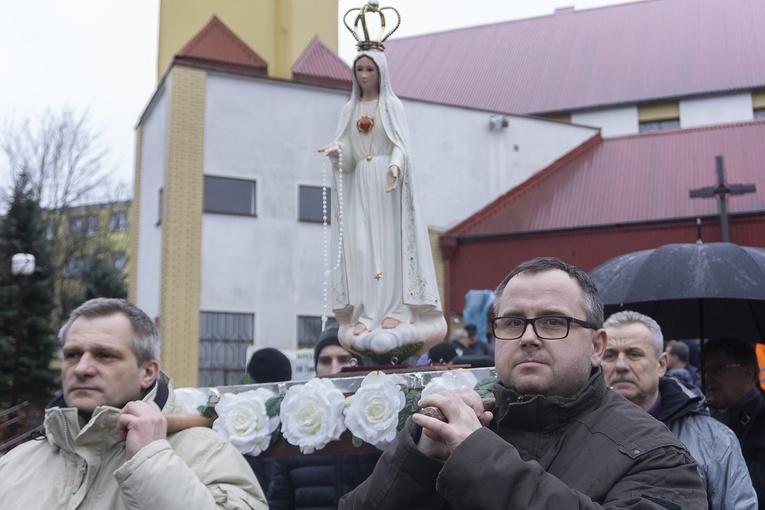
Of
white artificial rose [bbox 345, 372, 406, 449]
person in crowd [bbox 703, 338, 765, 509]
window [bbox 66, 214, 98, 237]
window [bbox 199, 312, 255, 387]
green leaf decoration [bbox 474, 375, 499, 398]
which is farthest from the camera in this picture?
window [bbox 66, 214, 98, 237]

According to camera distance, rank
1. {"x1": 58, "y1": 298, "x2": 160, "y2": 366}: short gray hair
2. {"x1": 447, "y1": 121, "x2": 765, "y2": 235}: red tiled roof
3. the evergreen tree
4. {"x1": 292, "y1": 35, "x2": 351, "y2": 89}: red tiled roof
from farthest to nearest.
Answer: the evergreen tree < {"x1": 447, "y1": 121, "x2": 765, "y2": 235}: red tiled roof < {"x1": 292, "y1": 35, "x2": 351, "y2": 89}: red tiled roof < {"x1": 58, "y1": 298, "x2": 160, "y2": 366}: short gray hair

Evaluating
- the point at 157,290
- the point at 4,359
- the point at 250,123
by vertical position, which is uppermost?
the point at 250,123

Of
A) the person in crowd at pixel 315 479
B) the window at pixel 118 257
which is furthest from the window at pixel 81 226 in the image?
the person in crowd at pixel 315 479

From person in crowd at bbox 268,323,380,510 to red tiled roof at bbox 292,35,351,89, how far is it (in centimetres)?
1610

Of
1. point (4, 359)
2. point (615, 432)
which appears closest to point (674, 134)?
point (4, 359)

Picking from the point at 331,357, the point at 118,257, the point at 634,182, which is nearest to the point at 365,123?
the point at 331,357

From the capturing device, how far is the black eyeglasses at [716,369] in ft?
18.1

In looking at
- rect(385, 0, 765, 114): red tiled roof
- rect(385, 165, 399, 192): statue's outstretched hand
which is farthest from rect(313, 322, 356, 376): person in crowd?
rect(385, 0, 765, 114): red tiled roof

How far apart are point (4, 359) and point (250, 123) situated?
8632 mm

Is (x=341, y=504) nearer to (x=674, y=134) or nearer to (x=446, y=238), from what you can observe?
(x=446, y=238)

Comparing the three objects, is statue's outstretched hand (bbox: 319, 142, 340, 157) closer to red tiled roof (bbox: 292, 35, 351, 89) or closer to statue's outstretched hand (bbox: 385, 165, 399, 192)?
statue's outstretched hand (bbox: 385, 165, 399, 192)

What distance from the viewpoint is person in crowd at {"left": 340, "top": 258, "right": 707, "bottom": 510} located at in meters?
2.33

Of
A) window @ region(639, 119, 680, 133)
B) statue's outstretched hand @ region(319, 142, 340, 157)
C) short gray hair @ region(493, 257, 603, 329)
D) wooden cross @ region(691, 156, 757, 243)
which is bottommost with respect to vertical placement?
short gray hair @ region(493, 257, 603, 329)

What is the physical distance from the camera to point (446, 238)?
2189 centimetres
